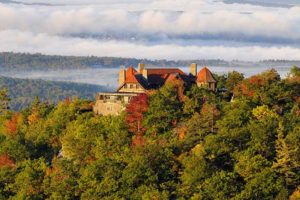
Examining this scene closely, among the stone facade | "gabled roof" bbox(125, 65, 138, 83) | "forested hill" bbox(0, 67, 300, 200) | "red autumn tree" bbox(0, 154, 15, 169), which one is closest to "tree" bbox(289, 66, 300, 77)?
"forested hill" bbox(0, 67, 300, 200)

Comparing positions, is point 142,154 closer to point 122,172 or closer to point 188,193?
point 122,172

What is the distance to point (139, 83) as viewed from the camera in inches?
3169

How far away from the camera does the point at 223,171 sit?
63.6 m

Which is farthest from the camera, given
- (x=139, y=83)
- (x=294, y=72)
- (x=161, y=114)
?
(x=294, y=72)

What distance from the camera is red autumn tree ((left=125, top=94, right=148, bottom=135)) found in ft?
243

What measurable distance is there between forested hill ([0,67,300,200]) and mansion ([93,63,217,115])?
6.02ft

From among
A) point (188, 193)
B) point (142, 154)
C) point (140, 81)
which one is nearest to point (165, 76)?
point (140, 81)

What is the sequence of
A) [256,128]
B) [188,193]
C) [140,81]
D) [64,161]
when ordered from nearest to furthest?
[188,193] < [256,128] < [64,161] < [140,81]

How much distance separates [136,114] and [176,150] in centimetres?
771

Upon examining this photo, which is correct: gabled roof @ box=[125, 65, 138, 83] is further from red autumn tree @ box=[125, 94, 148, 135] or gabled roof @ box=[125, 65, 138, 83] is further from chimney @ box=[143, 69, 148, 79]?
red autumn tree @ box=[125, 94, 148, 135]

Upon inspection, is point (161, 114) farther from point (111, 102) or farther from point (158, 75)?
point (158, 75)

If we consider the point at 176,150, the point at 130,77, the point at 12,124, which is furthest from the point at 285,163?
the point at 12,124

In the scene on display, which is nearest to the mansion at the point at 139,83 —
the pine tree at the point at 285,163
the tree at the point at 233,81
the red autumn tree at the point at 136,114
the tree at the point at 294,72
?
the tree at the point at 233,81

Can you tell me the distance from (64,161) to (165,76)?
16.4 metres
